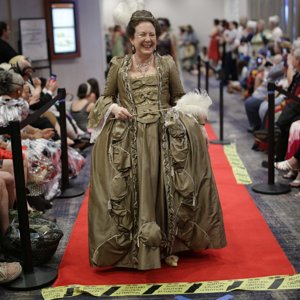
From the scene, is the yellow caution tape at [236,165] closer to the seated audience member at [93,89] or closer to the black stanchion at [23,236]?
the seated audience member at [93,89]

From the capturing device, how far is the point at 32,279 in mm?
3689

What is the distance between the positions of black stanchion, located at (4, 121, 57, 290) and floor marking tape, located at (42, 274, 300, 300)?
5.1 inches

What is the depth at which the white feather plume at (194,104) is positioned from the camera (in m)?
3.76

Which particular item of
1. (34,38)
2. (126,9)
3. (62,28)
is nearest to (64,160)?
(126,9)

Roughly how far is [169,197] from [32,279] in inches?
37.2

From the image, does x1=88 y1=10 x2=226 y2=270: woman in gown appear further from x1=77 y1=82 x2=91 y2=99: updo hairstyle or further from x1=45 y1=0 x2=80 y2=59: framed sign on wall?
x1=45 y1=0 x2=80 y2=59: framed sign on wall

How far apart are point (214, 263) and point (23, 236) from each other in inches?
46.5

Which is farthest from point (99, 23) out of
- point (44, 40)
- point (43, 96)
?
point (43, 96)

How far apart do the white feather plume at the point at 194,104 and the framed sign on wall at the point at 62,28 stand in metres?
5.86

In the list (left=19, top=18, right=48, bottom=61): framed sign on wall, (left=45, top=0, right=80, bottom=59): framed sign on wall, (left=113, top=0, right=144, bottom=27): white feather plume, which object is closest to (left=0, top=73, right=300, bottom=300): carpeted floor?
(left=113, top=0, right=144, bottom=27): white feather plume

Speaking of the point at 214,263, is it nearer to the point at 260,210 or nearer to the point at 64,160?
the point at 260,210

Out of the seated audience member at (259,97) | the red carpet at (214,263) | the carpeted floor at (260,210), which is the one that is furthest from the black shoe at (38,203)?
the seated audience member at (259,97)

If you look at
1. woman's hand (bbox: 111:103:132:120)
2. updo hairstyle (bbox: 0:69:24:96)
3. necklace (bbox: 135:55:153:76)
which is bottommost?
woman's hand (bbox: 111:103:132:120)

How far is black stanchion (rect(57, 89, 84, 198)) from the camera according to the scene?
5.50 metres
